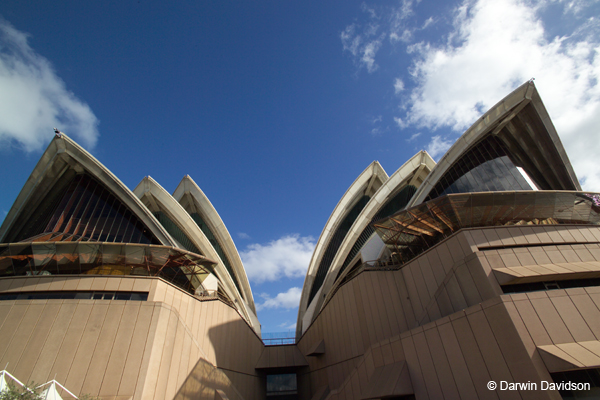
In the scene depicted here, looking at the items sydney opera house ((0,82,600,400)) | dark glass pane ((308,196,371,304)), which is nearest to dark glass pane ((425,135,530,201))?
sydney opera house ((0,82,600,400))

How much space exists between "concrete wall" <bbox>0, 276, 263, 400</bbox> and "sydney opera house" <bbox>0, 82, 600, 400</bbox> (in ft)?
0.15

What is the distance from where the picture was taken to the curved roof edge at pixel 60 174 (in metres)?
18.0

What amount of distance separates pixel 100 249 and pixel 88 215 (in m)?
8.93

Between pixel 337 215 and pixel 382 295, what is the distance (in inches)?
584

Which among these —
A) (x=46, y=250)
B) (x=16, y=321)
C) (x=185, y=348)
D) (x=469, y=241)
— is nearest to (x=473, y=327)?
(x=469, y=241)

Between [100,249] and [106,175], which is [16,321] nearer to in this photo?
[100,249]

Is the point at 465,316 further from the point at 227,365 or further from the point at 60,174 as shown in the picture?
the point at 60,174

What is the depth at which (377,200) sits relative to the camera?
2486 centimetres

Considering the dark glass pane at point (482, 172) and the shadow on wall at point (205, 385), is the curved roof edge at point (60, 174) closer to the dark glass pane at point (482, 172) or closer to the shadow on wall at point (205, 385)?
the shadow on wall at point (205, 385)

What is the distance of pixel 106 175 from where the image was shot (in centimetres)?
1888

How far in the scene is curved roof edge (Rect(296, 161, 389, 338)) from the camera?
28.3m

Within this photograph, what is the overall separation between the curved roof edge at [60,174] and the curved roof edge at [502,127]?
63.5ft

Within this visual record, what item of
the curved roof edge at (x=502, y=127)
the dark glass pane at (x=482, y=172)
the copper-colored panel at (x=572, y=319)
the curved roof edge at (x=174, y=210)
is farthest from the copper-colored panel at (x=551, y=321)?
the curved roof edge at (x=174, y=210)

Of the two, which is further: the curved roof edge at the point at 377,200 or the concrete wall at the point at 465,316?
the curved roof edge at the point at 377,200
